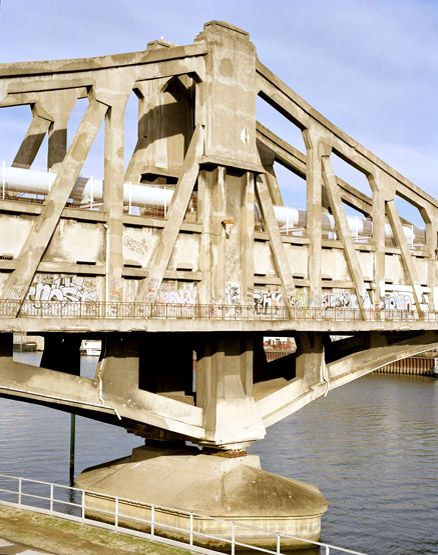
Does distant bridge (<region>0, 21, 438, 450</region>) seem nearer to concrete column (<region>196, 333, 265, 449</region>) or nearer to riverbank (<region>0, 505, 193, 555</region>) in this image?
concrete column (<region>196, 333, 265, 449</region>)

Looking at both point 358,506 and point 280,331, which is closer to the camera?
point 280,331

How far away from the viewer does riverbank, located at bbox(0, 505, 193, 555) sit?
26.3m

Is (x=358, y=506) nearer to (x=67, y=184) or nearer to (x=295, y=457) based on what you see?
(x=295, y=457)

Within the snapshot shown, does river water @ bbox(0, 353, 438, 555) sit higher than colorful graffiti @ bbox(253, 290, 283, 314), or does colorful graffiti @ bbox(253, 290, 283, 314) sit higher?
colorful graffiti @ bbox(253, 290, 283, 314)

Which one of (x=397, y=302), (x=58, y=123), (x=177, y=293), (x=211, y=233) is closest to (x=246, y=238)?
(x=211, y=233)

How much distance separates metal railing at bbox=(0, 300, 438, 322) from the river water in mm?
10591

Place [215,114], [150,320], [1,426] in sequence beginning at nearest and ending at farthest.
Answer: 1. [150,320]
2. [215,114]
3. [1,426]

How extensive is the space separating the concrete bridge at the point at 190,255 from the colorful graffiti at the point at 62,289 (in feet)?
0.21

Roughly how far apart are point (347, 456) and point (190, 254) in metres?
26.3

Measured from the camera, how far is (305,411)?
84.2 metres

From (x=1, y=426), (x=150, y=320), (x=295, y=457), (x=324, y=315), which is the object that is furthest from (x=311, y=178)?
(x=1, y=426)

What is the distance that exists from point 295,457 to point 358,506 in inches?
552

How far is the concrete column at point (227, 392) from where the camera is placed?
129 feet

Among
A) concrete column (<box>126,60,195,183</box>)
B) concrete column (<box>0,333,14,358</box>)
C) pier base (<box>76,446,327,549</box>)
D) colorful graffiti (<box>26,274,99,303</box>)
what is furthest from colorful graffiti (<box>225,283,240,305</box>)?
concrete column (<box>0,333,14,358</box>)
